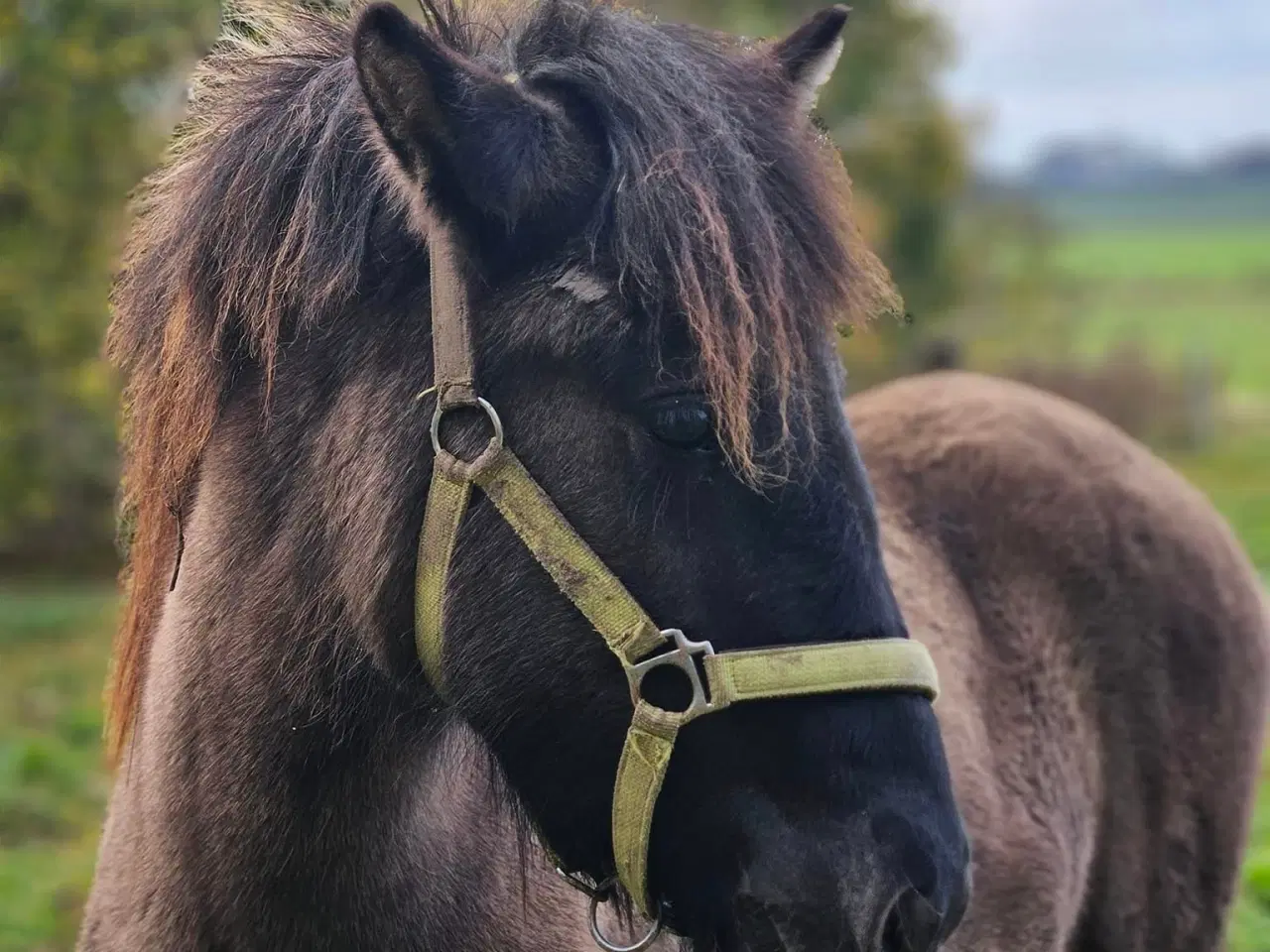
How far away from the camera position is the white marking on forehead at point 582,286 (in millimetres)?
1865

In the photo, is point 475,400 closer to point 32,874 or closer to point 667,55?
point 667,55

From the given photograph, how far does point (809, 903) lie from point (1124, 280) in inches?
2304

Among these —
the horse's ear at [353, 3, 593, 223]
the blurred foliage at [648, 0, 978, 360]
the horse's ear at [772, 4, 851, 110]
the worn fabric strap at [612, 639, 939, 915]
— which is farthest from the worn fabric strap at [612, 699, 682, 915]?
the blurred foliage at [648, 0, 978, 360]

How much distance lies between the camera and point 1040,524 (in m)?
3.50

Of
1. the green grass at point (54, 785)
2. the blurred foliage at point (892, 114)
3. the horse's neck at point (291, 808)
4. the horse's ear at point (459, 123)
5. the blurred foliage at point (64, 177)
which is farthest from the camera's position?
the blurred foliage at point (892, 114)

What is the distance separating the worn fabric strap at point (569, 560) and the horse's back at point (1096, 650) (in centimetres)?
157

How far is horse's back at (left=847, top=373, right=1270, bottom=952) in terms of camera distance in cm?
337

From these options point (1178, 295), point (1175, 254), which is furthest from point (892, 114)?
point (1175, 254)

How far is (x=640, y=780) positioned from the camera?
6.05 feet

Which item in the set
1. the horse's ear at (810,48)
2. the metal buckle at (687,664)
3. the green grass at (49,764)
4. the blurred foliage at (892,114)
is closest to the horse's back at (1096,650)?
the horse's ear at (810,48)

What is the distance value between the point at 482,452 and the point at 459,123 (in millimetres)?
463

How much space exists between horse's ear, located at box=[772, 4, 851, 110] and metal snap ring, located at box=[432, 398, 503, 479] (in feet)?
2.85

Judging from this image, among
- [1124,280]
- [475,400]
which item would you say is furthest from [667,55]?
[1124,280]

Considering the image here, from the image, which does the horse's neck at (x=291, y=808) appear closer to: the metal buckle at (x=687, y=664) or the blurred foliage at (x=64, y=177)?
the metal buckle at (x=687, y=664)
